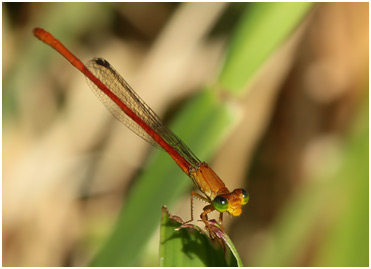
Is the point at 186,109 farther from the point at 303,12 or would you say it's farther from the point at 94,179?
the point at 94,179

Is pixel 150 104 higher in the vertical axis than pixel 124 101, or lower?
higher

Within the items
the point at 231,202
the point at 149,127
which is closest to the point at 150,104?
the point at 149,127

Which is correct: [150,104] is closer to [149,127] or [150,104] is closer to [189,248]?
[149,127]

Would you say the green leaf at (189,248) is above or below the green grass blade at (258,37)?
below

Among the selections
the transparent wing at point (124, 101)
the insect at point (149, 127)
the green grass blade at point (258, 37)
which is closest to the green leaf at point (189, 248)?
the insect at point (149, 127)

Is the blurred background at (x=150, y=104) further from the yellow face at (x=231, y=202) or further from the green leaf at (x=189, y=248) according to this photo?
the green leaf at (x=189, y=248)

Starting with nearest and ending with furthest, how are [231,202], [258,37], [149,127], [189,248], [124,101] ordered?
1. [189,248]
2. [258,37]
3. [231,202]
4. [149,127]
5. [124,101]

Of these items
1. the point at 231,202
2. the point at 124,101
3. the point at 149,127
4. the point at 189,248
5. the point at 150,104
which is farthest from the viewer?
the point at 150,104

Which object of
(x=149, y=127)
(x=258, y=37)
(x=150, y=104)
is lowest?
(x=258, y=37)
